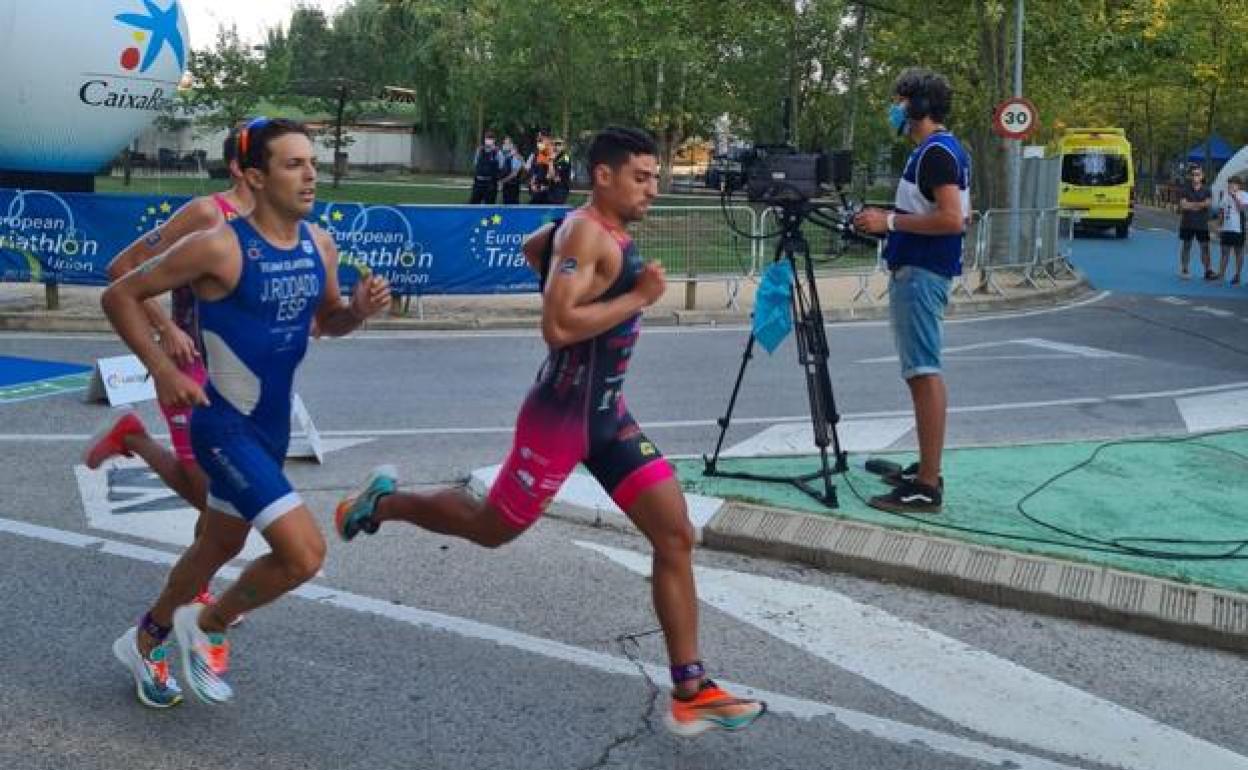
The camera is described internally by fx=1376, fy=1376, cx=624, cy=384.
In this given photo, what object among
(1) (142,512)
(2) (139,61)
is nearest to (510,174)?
(2) (139,61)

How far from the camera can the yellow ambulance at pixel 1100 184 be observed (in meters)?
38.3

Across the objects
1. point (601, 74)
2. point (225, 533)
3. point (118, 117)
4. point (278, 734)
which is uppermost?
point (601, 74)

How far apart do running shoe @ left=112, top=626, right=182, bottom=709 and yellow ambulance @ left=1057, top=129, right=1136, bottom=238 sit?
36.4 metres

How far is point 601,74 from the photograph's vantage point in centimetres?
5228

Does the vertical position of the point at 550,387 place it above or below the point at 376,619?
above

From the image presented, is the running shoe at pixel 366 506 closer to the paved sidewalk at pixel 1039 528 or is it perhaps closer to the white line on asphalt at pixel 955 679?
the white line on asphalt at pixel 955 679

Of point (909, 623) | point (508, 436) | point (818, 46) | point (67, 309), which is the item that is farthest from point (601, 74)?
point (909, 623)

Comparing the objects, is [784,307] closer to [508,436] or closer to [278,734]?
[508,436]

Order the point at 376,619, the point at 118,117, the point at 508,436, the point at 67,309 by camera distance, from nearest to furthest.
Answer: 1. the point at 376,619
2. the point at 508,436
3. the point at 67,309
4. the point at 118,117

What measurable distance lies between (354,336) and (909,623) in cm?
983

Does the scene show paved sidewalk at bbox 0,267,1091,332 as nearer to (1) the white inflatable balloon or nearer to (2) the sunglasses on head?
(1) the white inflatable balloon

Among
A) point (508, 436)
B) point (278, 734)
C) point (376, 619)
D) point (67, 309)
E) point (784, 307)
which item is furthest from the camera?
point (67, 309)

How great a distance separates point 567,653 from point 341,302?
151cm

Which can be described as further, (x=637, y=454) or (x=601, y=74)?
(x=601, y=74)
